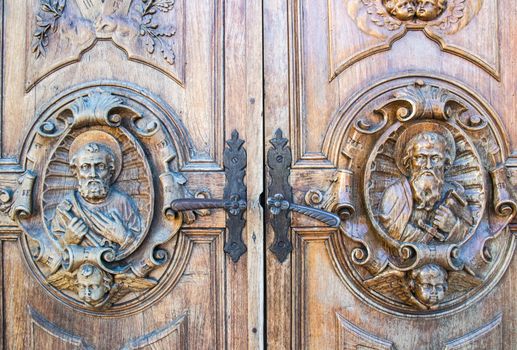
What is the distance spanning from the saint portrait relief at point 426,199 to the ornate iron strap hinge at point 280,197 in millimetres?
192

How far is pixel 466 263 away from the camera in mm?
1564

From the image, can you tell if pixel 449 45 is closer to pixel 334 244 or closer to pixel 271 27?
pixel 271 27

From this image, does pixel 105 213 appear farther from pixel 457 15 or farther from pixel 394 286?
pixel 457 15

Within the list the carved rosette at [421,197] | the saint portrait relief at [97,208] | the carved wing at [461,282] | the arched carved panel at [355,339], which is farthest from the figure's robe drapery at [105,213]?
the carved wing at [461,282]

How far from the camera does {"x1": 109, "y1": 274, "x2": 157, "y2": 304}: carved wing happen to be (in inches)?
61.7

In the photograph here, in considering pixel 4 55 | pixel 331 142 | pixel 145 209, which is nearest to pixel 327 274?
pixel 331 142

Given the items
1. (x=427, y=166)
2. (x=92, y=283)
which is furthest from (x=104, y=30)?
(x=427, y=166)

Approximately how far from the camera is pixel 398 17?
64.3 inches

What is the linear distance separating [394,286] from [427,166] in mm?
334

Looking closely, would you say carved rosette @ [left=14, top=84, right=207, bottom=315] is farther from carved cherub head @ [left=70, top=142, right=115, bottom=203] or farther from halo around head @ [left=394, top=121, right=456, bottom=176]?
halo around head @ [left=394, top=121, right=456, bottom=176]

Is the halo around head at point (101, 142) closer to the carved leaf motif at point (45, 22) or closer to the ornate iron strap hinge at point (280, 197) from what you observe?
the carved leaf motif at point (45, 22)

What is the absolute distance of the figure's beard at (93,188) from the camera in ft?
5.11

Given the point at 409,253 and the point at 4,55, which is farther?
the point at 4,55

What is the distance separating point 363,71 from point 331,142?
0.22 metres
